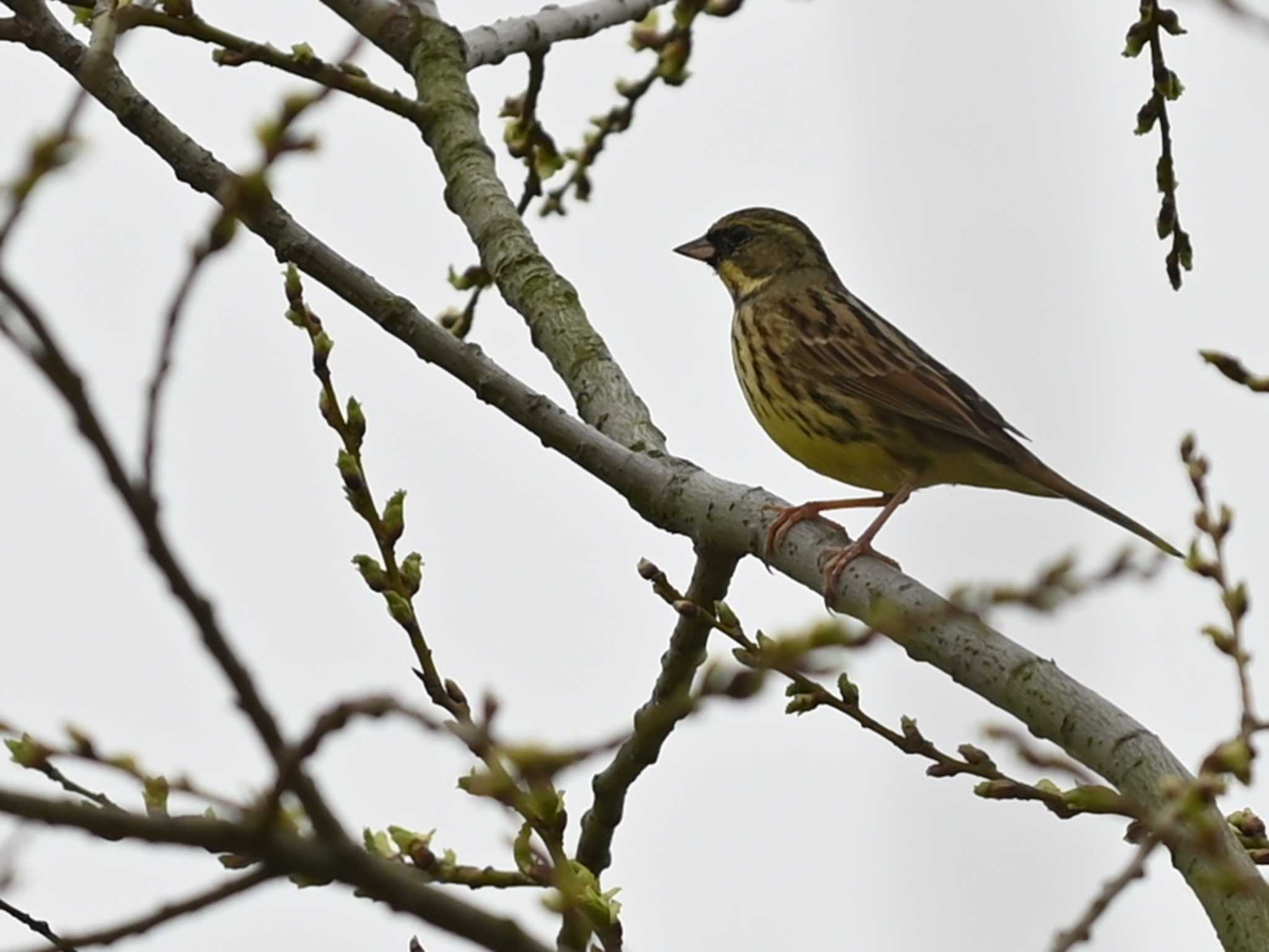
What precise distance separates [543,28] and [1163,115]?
6.22 feet

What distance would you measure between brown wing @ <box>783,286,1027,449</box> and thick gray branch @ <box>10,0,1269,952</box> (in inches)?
66.5

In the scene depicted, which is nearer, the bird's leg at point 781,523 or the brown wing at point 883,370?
the bird's leg at point 781,523

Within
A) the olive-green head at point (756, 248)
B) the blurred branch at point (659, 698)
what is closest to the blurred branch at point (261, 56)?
the blurred branch at point (659, 698)

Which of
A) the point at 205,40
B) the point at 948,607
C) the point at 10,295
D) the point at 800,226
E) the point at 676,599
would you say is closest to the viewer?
the point at 10,295

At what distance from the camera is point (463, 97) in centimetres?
504

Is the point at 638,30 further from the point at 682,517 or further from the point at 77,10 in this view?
the point at 682,517

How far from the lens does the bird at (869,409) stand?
17.9ft

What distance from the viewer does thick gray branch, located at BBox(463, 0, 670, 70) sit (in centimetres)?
522

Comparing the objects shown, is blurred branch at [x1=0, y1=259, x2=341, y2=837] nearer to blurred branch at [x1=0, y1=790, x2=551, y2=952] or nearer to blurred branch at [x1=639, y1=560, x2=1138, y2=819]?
blurred branch at [x1=0, y1=790, x2=551, y2=952]

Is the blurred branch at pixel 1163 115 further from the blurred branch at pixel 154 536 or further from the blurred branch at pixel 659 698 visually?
the blurred branch at pixel 154 536

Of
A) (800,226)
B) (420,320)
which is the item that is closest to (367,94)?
(420,320)

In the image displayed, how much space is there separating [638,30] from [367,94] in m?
1.06

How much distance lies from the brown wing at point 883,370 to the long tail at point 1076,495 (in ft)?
0.35

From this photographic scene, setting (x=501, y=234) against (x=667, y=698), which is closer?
(x=667, y=698)
